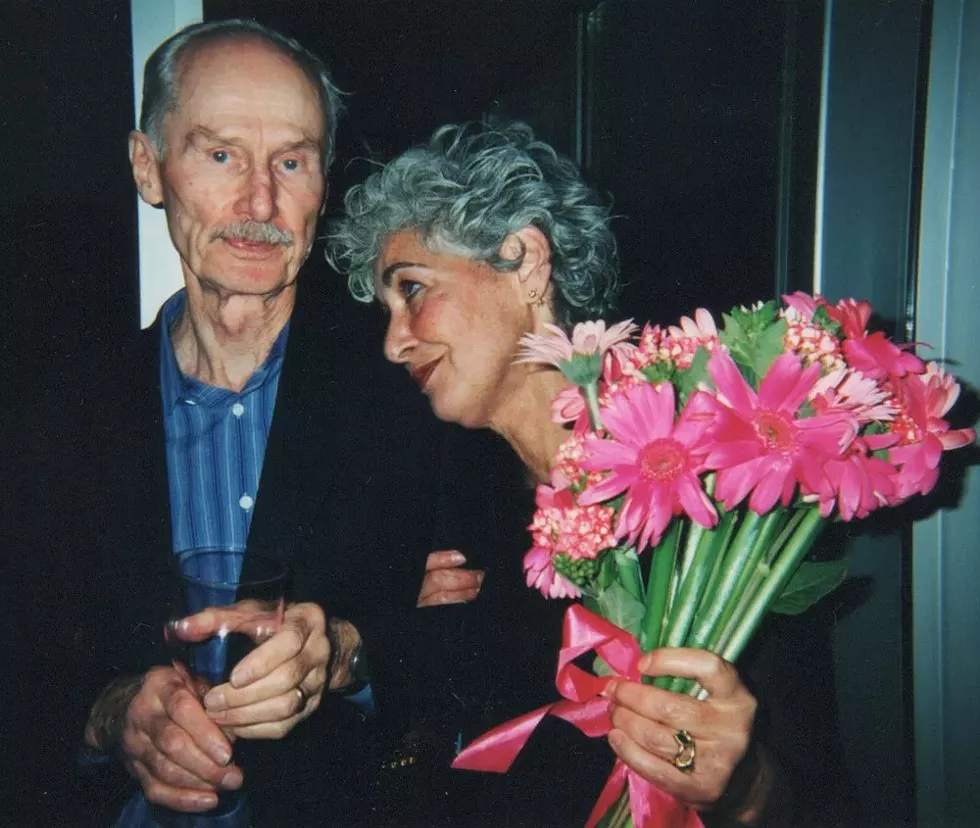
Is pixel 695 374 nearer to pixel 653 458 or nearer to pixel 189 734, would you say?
pixel 653 458

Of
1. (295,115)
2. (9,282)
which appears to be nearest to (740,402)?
(295,115)

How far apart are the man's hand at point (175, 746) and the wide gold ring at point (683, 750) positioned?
43 centimetres

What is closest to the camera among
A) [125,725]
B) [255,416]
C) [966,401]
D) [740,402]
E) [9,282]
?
[740,402]

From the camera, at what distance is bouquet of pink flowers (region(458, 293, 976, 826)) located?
2.03 ft

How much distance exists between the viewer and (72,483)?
1097 mm

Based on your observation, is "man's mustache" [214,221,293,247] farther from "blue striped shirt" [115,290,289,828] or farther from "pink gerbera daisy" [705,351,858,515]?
"pink gerbera daisy" [705,351,858,515]

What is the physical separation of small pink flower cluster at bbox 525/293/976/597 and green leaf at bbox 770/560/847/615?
77mm

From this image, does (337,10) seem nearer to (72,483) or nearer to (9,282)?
(9,282)

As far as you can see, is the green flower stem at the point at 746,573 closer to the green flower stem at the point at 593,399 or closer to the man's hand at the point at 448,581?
the green flower stem at the point at 593,399

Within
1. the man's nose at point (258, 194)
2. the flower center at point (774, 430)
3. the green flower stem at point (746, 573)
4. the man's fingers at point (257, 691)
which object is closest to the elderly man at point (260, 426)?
the man's nose at point (258, 194)

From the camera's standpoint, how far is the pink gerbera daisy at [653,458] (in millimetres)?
625

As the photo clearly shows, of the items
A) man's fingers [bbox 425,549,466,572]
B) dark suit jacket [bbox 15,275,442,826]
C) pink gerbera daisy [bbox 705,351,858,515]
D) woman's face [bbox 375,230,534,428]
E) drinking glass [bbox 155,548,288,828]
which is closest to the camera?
pink gerbera daisy [bbox 705,351,858,515]

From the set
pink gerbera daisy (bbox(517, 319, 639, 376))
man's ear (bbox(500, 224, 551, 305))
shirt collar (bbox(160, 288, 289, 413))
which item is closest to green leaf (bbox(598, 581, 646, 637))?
pink gerbera daisy (bbox(517, 319, 639, 376))

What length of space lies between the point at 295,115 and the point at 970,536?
46.6 inches
